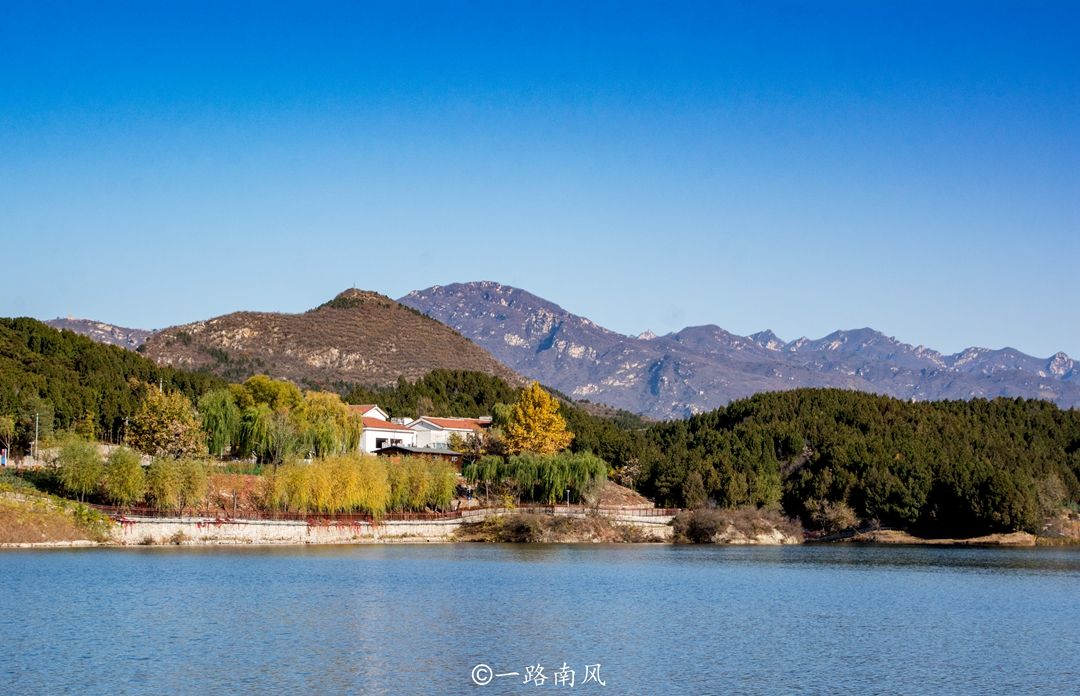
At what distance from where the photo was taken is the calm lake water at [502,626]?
3206cm

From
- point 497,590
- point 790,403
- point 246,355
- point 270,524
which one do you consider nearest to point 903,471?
point 790,403

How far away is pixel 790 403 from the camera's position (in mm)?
135000

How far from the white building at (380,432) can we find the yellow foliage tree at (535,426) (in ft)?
49.5

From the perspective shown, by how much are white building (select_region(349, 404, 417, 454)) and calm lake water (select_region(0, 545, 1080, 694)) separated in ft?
153

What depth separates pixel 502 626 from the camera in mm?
40969

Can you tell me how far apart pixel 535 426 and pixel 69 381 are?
37.0 metres

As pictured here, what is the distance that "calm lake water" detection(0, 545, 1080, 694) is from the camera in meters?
32.1

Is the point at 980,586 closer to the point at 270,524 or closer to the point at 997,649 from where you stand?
the point at 997,649

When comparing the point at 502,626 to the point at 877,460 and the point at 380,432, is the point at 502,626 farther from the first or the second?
the point at 380,432

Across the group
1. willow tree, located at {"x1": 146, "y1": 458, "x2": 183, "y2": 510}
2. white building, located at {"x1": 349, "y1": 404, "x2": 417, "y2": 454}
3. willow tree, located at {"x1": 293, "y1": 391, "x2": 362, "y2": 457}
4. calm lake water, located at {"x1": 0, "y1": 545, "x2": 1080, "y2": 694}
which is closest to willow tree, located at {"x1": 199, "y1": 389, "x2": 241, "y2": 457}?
willow tree, located at {"x1": 293, "y1": 391, "x2": 362, "y2": 457}

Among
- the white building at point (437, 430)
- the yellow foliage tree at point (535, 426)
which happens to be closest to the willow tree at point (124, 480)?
the yellow foliage tree at point (535, 426)

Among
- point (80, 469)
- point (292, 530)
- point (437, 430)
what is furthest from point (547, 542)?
point (80, 469)

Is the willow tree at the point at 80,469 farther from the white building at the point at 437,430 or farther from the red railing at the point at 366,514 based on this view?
the white building at the point at 437,430

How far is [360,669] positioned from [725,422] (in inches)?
4173
